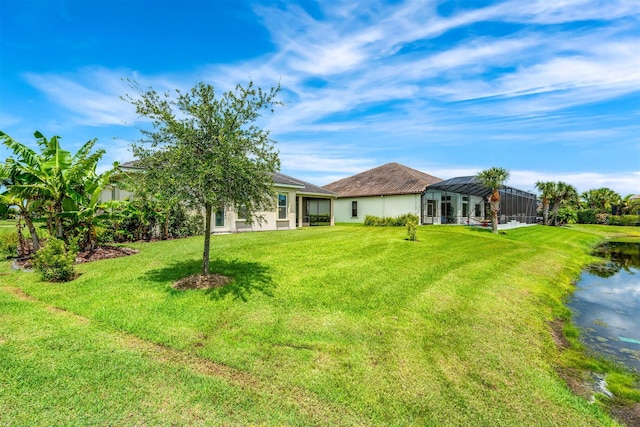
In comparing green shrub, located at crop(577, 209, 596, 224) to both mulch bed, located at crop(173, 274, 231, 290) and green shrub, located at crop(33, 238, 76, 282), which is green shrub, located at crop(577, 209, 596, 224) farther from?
green shrub, located at crop(33, 238, 76, 282)

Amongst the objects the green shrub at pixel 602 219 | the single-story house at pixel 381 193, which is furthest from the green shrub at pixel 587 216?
the single-story house at pixel 381 193

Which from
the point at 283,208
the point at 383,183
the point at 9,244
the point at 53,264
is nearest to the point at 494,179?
the point at 383,183

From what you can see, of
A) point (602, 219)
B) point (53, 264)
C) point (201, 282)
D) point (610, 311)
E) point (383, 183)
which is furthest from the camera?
point (602, 219)

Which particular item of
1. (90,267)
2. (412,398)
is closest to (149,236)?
(90,267)

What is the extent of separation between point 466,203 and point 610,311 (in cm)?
2974

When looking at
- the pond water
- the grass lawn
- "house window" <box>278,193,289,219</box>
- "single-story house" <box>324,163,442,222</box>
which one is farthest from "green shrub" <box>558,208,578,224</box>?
the grass lawn

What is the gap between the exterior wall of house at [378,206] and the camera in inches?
1197

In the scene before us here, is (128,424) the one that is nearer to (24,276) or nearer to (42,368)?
(42,368)

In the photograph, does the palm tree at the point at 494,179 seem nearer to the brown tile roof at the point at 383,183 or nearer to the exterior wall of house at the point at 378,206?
the brown tile roof at the point at 383,183

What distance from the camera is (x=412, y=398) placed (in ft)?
13.7

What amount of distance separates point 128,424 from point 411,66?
16.0 meters

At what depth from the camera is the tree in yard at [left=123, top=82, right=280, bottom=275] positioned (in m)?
7.06

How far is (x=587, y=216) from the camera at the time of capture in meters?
49.4

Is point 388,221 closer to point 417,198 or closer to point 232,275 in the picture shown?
point 417,198
